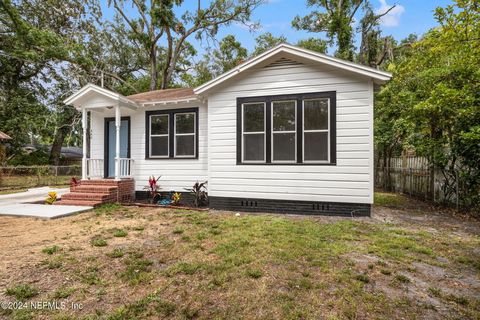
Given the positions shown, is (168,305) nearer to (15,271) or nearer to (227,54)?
(15,271)

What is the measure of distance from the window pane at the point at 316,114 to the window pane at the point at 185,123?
3.80 meters

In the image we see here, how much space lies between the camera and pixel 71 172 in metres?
18.8

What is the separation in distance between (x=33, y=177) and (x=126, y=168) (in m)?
9.22

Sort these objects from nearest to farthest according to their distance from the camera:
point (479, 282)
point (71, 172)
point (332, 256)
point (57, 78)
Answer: point (479, 282)
point (332, 256)
point (71, 172)
point (57, 78)

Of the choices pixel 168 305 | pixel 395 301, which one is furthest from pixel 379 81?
pixel 168 305

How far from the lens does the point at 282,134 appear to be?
729 cm

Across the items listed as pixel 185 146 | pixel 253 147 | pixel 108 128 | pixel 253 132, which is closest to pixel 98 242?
pixel 253 147

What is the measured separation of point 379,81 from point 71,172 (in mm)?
19794

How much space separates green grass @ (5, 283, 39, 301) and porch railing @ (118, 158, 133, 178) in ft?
20.7

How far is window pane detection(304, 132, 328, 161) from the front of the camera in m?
6.92

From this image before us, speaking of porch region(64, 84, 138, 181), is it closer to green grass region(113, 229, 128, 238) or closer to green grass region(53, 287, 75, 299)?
green grass region(113, 229, 128, 238)

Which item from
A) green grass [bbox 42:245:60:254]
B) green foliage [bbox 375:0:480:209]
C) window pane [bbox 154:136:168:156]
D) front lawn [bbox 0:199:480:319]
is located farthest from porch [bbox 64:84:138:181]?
green foliage [bbox 375:0:480:209]

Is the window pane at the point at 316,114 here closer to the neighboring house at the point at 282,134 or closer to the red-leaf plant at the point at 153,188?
the neighboring house at the point at 282,134

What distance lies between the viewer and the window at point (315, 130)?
6918 millimetres
